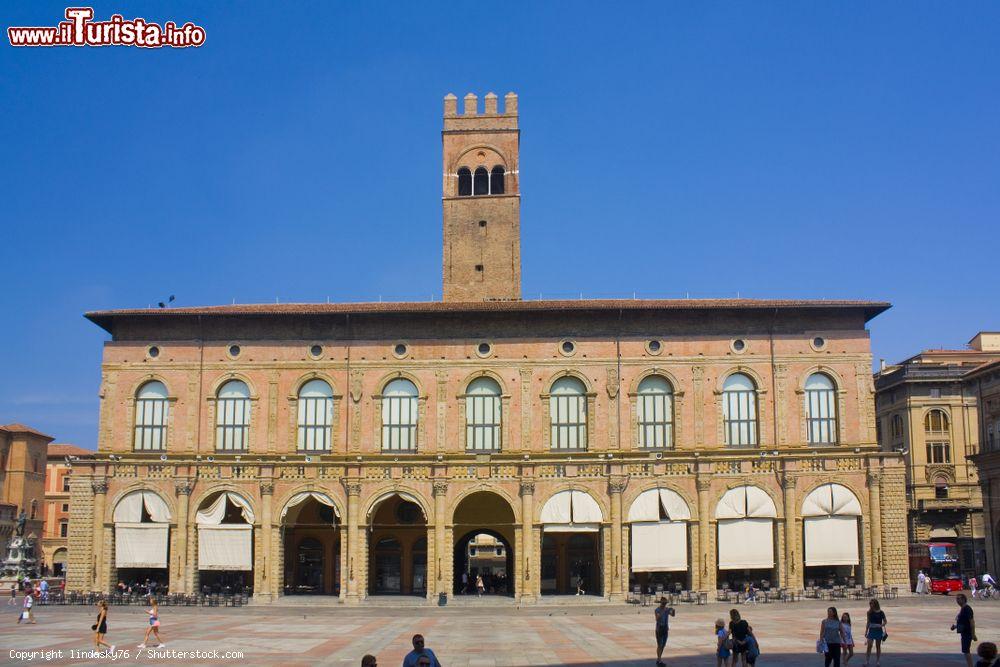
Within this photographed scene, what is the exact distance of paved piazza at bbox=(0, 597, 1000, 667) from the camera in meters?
28.0

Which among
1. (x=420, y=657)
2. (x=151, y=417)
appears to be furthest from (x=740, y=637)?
(x=151, y=417)

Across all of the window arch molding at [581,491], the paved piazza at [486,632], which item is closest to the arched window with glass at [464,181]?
the window arch molding at [581,491]

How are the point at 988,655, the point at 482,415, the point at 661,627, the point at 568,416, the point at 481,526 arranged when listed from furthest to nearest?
the point at 481,526
the point at 482,415
the point at 568,416
the point at 661,627
the point at 988,655

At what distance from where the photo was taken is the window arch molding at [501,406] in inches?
2066

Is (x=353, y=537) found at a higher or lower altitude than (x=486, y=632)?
higher

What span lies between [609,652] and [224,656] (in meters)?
10.4

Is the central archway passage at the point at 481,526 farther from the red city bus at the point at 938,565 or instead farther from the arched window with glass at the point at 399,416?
the red city bus at the point at 938,565

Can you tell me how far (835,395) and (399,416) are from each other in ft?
71.8

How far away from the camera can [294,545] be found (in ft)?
183

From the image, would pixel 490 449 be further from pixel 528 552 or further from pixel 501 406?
pixel 528 552

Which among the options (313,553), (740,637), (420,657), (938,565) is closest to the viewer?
(420,657)

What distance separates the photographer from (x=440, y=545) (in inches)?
1973

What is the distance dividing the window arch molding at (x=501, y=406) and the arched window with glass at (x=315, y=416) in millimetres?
6605

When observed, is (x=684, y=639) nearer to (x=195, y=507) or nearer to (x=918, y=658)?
(x=918, y=658)
